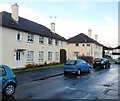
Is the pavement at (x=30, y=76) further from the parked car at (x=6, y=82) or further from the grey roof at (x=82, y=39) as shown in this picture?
the grey roof at (x=82, y=39)

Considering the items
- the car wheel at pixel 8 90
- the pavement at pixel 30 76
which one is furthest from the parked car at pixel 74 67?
the car wheel at pixel 8 90

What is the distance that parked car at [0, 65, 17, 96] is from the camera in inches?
394

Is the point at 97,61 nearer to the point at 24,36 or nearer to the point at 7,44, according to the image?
the point at 24,36

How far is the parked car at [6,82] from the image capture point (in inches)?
394

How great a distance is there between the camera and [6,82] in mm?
10172

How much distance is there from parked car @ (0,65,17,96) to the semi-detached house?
13.7 m

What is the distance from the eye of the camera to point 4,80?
10.1 metres

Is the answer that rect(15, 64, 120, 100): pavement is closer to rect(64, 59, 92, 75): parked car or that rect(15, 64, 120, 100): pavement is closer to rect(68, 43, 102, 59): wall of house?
rect(64, 59, 92, 75): parked car

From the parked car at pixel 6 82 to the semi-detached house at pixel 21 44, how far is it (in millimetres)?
13707

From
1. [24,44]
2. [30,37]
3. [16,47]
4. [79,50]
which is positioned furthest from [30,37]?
[79,50]

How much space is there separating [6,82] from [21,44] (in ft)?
57.4

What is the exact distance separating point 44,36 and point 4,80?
958 inches

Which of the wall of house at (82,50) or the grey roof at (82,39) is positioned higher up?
the grey roof at (82,39)

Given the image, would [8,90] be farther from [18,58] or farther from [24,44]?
[24,44]
